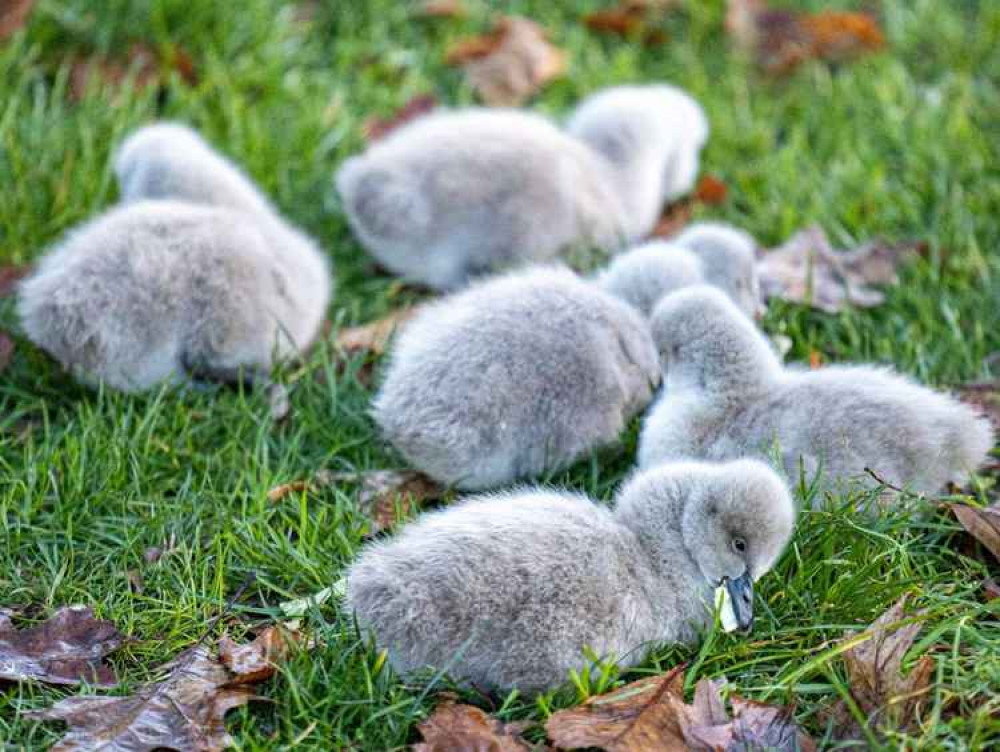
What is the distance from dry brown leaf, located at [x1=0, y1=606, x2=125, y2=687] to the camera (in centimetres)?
344

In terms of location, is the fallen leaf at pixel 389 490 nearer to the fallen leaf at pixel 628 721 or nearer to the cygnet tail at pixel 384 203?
the fallen leaf at pixel 628 721

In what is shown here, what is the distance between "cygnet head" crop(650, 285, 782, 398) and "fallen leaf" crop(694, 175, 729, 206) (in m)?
1.91

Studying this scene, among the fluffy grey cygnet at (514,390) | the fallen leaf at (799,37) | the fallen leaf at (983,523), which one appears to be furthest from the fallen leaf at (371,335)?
the fallen leaf at (799,37)

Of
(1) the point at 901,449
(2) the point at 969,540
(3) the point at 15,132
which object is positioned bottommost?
(2) the point at 969,540

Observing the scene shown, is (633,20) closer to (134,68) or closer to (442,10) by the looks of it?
(442,10)

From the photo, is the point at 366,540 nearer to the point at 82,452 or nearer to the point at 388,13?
the point at 82,452

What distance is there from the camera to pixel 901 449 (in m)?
3.97

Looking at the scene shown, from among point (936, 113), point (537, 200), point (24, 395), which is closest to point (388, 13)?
point (537, 200)

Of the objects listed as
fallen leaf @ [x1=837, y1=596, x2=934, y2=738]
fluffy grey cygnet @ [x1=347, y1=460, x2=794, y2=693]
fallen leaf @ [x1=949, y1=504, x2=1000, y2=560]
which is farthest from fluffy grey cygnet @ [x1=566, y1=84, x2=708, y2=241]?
fallen leaf @ [x1=837, y1=596, x2=934, y2=738]

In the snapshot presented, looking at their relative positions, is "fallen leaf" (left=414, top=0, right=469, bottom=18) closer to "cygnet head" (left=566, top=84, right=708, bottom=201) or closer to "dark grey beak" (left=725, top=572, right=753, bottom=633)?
"cygnet head" (left=566, top=84, right=708, bottom=201)

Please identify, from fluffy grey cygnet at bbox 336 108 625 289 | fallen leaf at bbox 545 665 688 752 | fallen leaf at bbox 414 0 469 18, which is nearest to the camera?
fallen leaf at bbox 545 665 688 752

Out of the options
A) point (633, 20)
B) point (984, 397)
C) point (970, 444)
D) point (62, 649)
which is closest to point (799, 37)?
point (633, 20)

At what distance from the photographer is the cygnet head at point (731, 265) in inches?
192

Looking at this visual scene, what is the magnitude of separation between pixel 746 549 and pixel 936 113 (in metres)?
3.74
